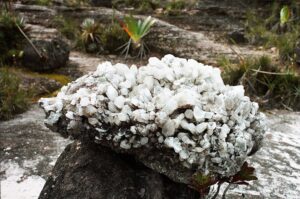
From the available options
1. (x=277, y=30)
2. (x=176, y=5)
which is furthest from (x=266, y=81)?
(x=176, y=5)

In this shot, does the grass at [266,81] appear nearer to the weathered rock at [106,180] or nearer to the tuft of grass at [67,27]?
the weathered rock at [106,180]

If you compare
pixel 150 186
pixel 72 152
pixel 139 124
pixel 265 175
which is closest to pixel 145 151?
pixel 139 124

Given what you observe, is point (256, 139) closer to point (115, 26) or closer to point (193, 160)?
point (193, 160)

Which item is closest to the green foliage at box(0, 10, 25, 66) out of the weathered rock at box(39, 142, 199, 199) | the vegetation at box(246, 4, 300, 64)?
the vegetation at box(246, 4, 300, 64)

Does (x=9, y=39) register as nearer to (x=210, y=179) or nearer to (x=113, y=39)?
(x=113, y=39)

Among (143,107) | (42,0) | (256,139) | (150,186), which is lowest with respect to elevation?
(42,0)

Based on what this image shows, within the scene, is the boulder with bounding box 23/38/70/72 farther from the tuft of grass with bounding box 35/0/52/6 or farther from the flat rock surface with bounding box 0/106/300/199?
the tuft of grass with bounding box 35/0/52/6

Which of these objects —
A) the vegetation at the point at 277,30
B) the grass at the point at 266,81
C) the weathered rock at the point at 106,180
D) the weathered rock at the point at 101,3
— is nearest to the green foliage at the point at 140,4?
the weathered rock at the point at 101,3
